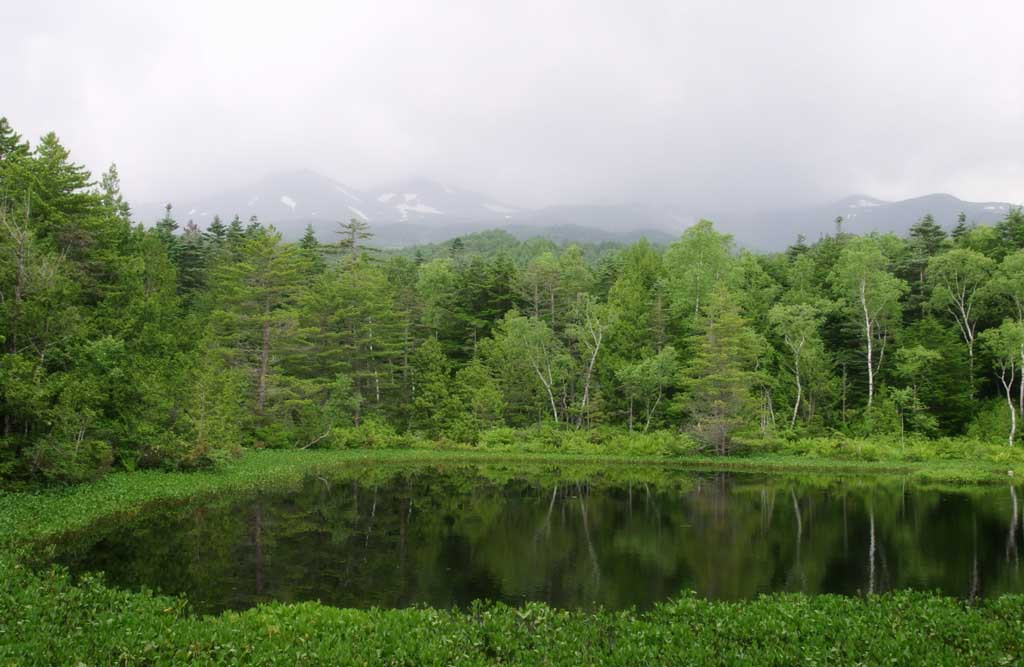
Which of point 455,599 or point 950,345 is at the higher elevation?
point 950,345

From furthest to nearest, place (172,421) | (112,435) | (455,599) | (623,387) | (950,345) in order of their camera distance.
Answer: (623,387)
(950,345)
(172,421)
(112,435)
(455,599)

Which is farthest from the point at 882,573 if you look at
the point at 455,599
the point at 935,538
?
the point at 455,599

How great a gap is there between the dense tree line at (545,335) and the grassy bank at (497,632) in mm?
17797

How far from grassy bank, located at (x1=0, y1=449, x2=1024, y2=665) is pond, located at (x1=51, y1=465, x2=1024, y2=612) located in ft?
6.74

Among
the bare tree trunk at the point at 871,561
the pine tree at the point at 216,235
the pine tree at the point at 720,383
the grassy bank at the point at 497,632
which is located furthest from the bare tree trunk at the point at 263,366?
the bare tree trunk at the point at 871,561

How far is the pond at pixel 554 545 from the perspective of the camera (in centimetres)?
1413

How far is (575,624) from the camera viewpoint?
10406 millimetres

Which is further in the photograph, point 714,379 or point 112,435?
point 714,379

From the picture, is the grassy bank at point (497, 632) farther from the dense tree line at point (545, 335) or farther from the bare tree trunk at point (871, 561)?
the dense tree line at point (545, 335)

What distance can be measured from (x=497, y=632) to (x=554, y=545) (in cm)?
938

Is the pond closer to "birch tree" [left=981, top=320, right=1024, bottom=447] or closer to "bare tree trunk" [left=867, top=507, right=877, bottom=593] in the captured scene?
"bare tree trunk" [left=867, top=507, right=877, bottom=593]

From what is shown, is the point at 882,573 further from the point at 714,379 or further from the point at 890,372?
the point at 890,372

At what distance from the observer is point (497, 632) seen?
32.4 ft

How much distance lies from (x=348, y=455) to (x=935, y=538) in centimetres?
3027
